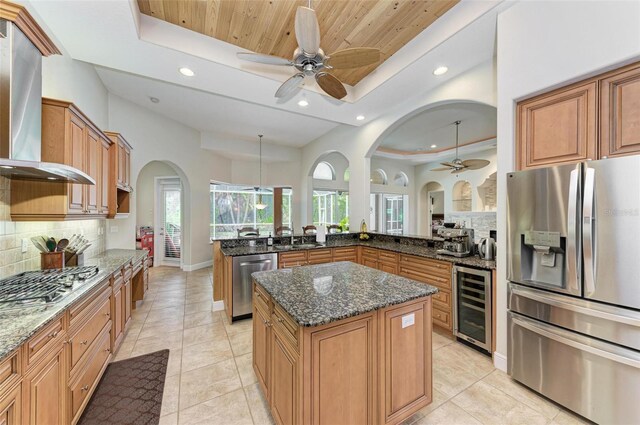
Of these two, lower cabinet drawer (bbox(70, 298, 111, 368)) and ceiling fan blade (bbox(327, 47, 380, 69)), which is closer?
lower cabinet drawer (bbox(70, 298, 111, 368))

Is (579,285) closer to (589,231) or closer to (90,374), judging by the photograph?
(589,231)

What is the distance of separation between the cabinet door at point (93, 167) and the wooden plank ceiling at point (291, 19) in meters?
1.36

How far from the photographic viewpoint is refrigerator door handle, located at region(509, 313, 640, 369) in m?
1.52

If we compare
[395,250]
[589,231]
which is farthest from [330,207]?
[589,231]

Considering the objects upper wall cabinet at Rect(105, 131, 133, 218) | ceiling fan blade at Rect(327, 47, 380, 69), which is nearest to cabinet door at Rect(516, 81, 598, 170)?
ceiling fan blade at Rect(327, 47, 380, 69)

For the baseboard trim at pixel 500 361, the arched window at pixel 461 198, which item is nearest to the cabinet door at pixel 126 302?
the baseboard trim at pixel 500 361

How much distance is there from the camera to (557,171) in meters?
1.81

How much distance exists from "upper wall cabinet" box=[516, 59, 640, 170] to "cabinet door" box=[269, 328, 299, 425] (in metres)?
2.39

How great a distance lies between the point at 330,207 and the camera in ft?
28.8

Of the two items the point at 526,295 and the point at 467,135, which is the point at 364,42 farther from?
the point at 467,135

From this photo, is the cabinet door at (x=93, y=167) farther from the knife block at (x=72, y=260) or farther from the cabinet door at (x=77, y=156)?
the knife block at (x=72, y=260)

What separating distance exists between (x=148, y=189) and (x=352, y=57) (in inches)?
253

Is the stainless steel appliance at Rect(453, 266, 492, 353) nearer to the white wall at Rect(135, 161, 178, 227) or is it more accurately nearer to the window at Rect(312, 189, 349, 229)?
the window at Rect(312, 189, 349, 229)

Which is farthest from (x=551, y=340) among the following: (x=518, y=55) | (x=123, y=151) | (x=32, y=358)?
(x=123, y=151)
